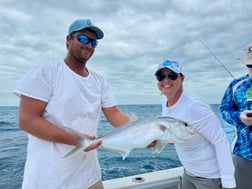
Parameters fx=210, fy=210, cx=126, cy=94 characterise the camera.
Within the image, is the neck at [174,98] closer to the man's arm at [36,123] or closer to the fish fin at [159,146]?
the fish fin at [159,146]

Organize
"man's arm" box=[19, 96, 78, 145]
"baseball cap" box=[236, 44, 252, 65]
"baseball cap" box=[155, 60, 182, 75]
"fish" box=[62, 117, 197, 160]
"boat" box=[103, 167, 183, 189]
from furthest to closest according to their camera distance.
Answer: "boat" box=[103, 167, 183, 189] → "baseball cap" box=[236, 44, 252, 65] → "baseball cap" box=[155, 60, 182, 75] → "fish" box=[62, 117, 197, 160] → "man's arm" box=[19, 96, 78, 145]

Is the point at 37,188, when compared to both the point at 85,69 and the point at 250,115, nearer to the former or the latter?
the point at 85,69

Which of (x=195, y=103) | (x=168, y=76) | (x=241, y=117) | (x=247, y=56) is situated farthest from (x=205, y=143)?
(x=247, y=56)

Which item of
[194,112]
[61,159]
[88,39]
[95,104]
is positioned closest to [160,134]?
[194,112]

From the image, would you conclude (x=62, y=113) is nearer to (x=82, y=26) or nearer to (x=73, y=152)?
(x=73, y=152)

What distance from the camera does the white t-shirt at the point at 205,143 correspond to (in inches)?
64.3

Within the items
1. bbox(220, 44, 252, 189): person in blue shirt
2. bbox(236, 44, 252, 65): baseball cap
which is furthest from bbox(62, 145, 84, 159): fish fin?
bbox(236, 44, 252, 65): baseball cap

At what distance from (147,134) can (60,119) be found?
2.10ft

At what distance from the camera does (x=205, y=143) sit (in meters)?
1.72

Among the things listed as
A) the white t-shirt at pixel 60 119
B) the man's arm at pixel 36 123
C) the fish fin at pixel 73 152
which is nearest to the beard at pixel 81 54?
the white t-shirt at pixel 60 119

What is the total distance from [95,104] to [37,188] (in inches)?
28.0

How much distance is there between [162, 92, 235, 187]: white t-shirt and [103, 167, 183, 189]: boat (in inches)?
30.8

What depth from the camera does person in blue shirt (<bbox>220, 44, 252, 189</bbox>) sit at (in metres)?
2.04

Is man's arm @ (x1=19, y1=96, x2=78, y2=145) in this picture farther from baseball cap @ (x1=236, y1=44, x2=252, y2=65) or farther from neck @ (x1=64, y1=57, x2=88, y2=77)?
baseball cap @ (x1=236, y1=44, x2=252, y2=65)
